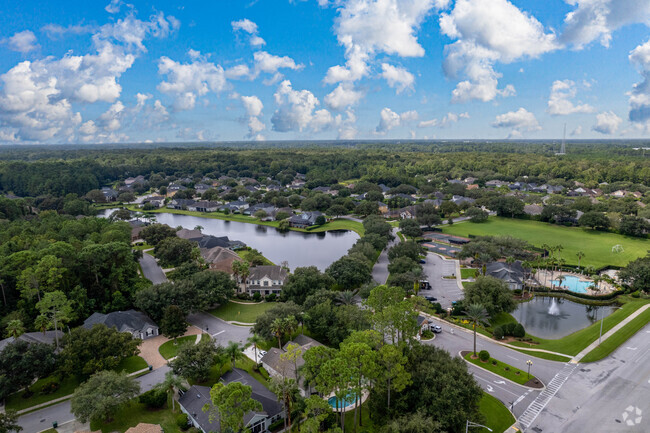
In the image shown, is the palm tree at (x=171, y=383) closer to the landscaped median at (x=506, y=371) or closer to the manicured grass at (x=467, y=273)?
the landscaped median at (x=506, y=371)

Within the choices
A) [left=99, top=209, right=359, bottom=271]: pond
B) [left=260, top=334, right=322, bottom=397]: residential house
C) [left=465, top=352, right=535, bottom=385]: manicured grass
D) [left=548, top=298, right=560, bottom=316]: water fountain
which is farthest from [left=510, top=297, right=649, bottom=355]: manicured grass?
[left=99, top=209, right=359, bottom=271]: pond

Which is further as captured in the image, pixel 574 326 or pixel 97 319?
pixel 574 326

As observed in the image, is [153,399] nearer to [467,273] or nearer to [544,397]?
[544,397]

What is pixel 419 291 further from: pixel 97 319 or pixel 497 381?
pixel 97 319

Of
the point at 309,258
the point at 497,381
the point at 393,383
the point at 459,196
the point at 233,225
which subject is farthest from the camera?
the point at 459,196

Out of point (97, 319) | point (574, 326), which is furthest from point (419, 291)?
point (97, 319)

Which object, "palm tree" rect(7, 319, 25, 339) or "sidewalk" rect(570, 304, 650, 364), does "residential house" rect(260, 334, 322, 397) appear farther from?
"sidewalk" rect(570, 304, 650, 364)
